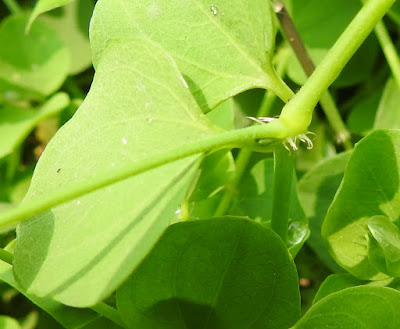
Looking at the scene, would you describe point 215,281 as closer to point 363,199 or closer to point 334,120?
point 363,199

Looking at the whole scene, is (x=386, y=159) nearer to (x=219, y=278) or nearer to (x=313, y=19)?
(x=219, y=278)

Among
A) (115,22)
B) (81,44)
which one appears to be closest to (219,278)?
(115,22)

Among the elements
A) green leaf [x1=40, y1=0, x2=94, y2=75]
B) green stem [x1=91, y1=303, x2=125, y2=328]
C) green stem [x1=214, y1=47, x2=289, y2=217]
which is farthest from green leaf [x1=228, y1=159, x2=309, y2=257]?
green leaf [x1=40, y1=0, x2=94, y2=75]

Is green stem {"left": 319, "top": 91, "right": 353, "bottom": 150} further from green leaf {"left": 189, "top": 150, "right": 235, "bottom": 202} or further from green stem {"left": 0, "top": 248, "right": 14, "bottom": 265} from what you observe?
green stem {"left": 0, "top": 248, "right": 14, "bottom": 265}

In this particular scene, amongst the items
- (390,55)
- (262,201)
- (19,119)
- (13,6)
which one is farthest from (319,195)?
(13,6)

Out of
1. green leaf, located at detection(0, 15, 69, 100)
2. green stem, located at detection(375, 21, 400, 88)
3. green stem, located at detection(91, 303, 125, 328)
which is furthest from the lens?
green leaf, located at detection(0, 15, 69, 100)

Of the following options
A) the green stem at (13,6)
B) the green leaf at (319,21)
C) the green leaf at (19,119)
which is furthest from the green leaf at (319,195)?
the green stem at (13,6)

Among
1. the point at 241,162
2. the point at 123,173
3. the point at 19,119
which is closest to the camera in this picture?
the point at 123,173
